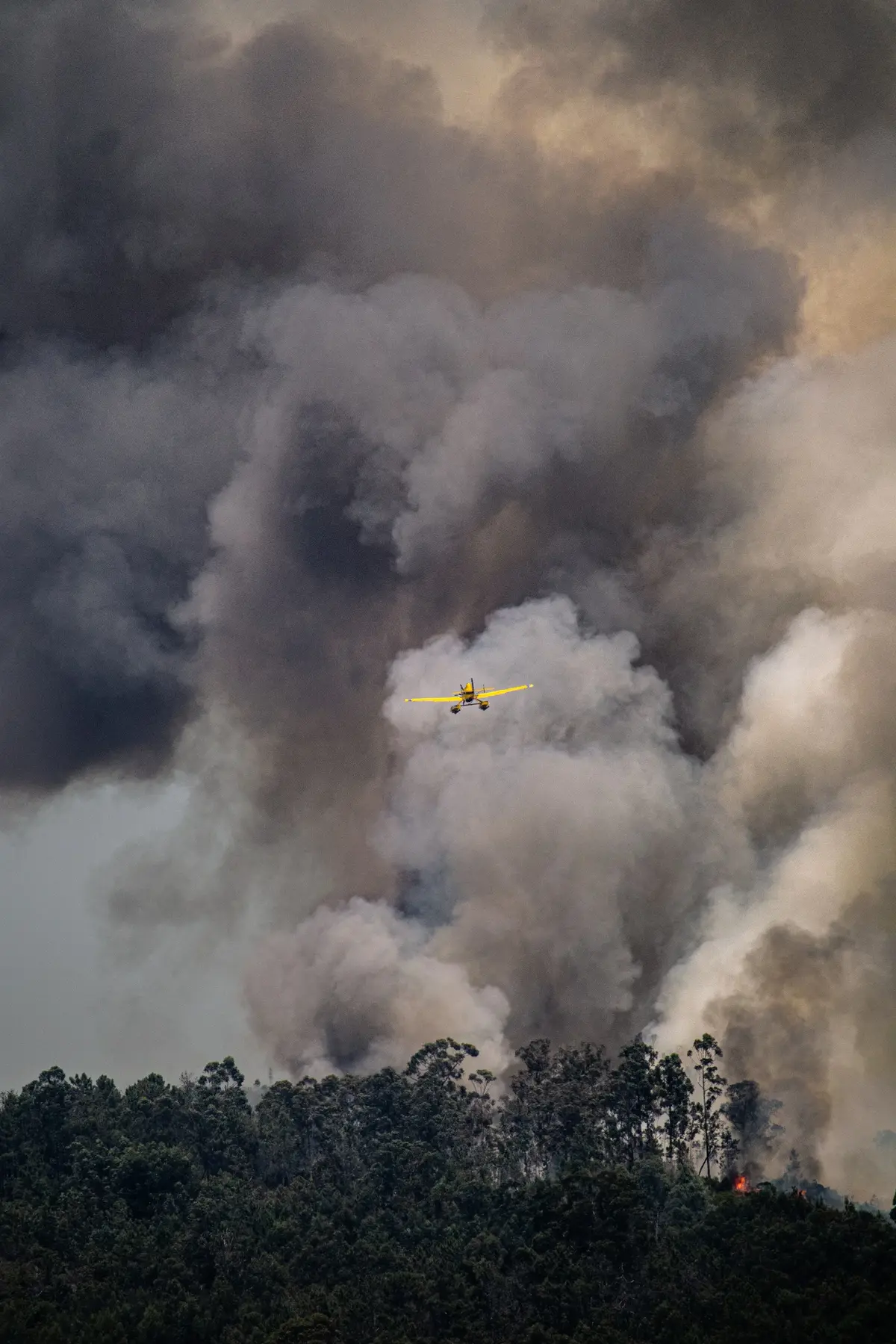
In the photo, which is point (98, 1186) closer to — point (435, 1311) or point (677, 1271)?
point (435, 1311)

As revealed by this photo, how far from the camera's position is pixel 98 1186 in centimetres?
15100

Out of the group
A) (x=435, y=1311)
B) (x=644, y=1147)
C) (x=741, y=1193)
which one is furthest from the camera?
(x=644, y=1147)

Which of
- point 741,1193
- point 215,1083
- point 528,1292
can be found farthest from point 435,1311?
point 215,1083

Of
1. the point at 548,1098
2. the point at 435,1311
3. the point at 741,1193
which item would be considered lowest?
the point at 435,1311

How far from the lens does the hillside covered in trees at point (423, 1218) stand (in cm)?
12206

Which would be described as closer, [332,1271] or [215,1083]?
[332,1271]

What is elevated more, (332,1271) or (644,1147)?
(644,1147)

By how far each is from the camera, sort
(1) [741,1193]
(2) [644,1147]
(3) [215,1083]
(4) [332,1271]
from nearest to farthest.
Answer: (4) [332,1271], (1) [741,1193], (2) [644,1147], (3) [215,1083]

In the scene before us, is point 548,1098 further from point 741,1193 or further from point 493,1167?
point 741,1193

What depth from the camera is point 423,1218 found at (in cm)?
14288

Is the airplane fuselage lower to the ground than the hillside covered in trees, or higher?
higher

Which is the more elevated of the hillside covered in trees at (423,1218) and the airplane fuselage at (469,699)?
the airplane fuselage at (469,699)

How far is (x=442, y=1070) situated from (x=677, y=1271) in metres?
44.8

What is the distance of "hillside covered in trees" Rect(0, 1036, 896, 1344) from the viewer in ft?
400
